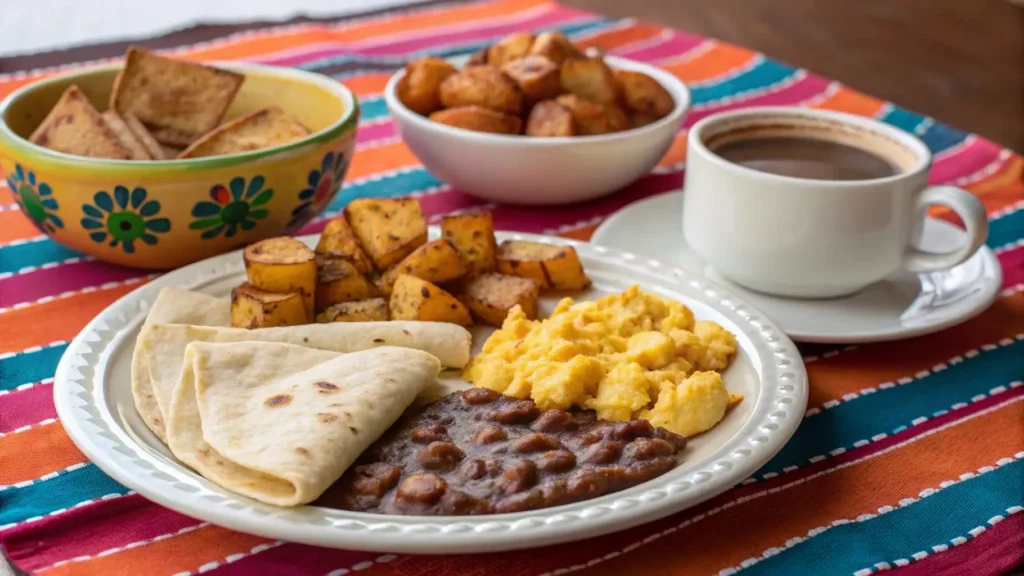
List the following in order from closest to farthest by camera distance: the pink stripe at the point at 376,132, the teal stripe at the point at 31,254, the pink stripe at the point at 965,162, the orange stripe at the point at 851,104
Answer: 1. the teal stripe at the point at 31,254
2. the pink stripe at the point at 965,162
3. the pink stripe at the point at 376,132
4. the orange stripe at the point at 851,104

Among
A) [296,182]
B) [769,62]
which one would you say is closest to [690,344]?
[296,182]

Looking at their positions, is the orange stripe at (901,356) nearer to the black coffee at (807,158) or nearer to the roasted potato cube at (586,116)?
the black coffee at (807,158)

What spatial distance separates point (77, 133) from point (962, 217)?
5.93 feet

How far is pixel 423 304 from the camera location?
1.89 m

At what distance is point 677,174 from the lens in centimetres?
286

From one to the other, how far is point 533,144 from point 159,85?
2.78ft

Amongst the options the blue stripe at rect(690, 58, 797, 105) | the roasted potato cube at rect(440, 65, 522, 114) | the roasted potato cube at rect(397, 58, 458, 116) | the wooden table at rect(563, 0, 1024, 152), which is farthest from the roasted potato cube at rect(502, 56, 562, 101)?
the wooden table at rect(563, 0, 1024, 152)

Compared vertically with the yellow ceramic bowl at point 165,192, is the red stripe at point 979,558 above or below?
below

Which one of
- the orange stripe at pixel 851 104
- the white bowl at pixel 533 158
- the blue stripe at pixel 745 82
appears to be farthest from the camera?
the blue stripe at pixel 745 82

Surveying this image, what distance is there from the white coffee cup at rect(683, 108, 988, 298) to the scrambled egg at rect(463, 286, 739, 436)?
0.27 m

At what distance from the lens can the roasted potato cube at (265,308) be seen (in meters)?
1.83

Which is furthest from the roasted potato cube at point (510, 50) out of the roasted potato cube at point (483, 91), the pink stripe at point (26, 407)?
the pink stripe at point (26, 407)

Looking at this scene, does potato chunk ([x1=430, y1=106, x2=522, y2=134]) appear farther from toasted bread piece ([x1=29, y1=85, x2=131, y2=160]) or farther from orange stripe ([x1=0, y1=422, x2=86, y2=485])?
orange stripe ([x1=0, y1=422, x2=86, y2=485])

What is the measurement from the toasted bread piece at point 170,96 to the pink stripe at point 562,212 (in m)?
0.71
